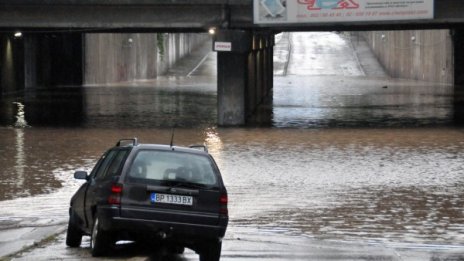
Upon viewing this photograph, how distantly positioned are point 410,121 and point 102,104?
1690 cm

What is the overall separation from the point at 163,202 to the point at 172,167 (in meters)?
0.43

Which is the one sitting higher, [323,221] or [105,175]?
[105,175]

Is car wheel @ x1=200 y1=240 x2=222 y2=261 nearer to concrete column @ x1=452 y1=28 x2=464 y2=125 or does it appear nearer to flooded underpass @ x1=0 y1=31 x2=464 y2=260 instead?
flooded underpass @ x1=0 y1=31 x2=464 y2=260

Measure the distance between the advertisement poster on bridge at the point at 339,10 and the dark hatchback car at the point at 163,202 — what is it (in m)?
22.4

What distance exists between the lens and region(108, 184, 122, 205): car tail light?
1153 cm

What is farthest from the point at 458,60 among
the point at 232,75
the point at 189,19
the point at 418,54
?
the point at 189,19

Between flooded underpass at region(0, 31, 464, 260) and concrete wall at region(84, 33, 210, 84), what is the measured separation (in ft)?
80.8

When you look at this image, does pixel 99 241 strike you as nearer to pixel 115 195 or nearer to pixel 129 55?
pixel 115 195

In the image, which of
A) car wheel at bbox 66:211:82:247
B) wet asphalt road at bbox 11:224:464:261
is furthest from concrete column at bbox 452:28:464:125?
car wheel at bbox 66:211:82:247

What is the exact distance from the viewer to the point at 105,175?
12391mm

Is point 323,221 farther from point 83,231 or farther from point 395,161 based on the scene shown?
point 395,161

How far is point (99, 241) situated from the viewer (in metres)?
11.7

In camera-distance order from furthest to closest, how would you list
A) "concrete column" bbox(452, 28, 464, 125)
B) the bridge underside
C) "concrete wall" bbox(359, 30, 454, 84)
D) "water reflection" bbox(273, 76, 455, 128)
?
1. "concrete wall" bbox(359, 30, 454, 84)
2. "concrete column" bbox(452, 28, 464, 125)
3. "water reflection" bbox(273, 76, 455, 128)
4. the bridge underside

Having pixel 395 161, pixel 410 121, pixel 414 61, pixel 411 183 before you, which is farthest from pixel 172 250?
pixel 414 61
